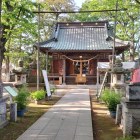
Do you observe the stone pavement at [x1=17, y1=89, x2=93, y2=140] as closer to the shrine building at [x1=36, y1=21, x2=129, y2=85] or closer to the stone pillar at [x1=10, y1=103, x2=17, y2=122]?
the stone pillar at [x1=10, y1=103, x2=17, y2=122]

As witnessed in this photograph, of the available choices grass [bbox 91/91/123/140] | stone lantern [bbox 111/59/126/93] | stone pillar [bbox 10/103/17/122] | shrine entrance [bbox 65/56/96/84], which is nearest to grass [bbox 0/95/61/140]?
stone pillar [bbox 10/103/17/122]

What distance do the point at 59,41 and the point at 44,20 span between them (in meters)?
11.9

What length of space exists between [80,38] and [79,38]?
115 millimetres

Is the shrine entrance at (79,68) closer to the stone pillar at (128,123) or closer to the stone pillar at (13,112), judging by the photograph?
the stone pillar at (13,112)

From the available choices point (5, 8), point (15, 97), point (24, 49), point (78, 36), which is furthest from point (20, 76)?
point (24, 49)

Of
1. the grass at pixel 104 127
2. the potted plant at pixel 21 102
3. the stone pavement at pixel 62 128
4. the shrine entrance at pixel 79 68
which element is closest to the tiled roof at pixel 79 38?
the shrine entrance at pixel 79 68

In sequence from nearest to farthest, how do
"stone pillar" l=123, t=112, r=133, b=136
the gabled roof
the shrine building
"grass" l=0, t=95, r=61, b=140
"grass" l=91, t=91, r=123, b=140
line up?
"stone pillar" l=123, t=112, r=133, b=136, "grass" l=0, t=95, r=61, b=140, "grass" l=91, t=91, r=123, b=140, the shrine building, the gabled roof

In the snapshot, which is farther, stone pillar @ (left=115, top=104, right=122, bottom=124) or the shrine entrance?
the shrine entrance

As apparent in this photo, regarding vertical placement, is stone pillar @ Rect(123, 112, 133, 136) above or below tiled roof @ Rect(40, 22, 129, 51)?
below

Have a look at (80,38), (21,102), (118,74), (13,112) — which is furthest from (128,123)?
(80,38)

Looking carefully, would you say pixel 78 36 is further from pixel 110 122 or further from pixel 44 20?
pixel 110 122

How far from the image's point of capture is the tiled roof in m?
30.8

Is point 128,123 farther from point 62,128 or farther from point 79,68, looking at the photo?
point 79,68

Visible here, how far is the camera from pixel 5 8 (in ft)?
59.8
